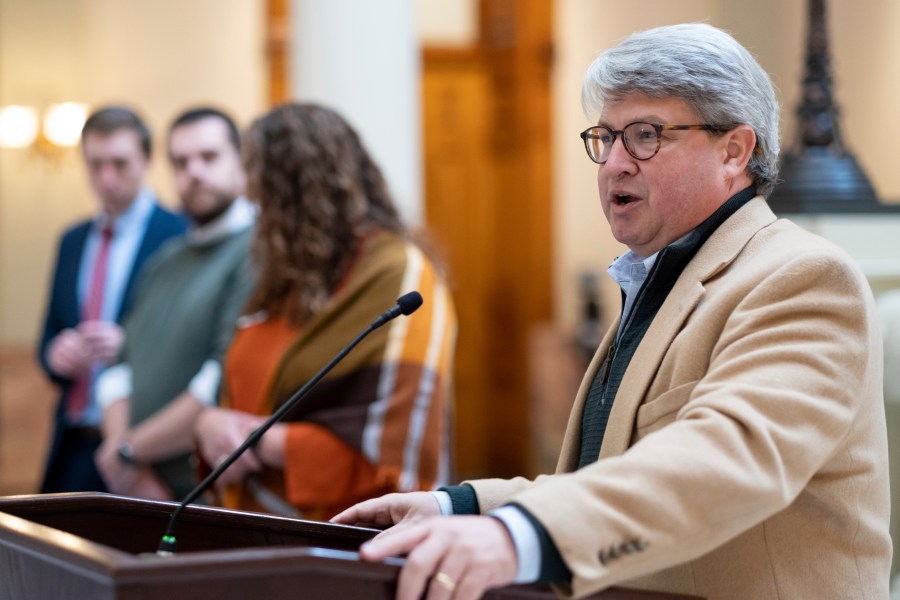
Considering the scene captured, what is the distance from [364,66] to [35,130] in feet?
19.4

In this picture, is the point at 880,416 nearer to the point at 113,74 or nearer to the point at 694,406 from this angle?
the point at 694,406

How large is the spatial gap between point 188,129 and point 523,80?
515 centimetres

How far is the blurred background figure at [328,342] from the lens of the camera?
9.10 feet

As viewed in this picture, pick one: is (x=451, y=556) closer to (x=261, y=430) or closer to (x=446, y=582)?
(x=446, y=582)

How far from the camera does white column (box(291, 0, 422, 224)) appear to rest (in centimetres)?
434

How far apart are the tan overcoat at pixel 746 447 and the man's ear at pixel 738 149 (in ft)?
0.18

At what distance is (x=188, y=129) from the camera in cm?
357

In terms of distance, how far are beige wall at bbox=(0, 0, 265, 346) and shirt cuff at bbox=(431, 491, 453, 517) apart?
278 inches

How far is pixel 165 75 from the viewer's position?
27.6 ft

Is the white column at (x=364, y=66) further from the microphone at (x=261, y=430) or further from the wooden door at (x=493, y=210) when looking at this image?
the wooden door at (x=493, y=210)

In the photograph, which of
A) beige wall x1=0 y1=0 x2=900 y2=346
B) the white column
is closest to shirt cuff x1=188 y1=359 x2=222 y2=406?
the white column

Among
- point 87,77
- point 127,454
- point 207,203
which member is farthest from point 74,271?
point 87,77

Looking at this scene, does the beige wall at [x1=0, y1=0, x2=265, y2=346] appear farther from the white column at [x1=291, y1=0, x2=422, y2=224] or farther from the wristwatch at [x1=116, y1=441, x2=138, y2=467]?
the wristwatch at [x1=116, y1=441, x2=138, y2=467]

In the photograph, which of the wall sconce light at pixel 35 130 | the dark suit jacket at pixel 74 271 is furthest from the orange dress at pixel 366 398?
the wall sconce light at pixel 35 130
